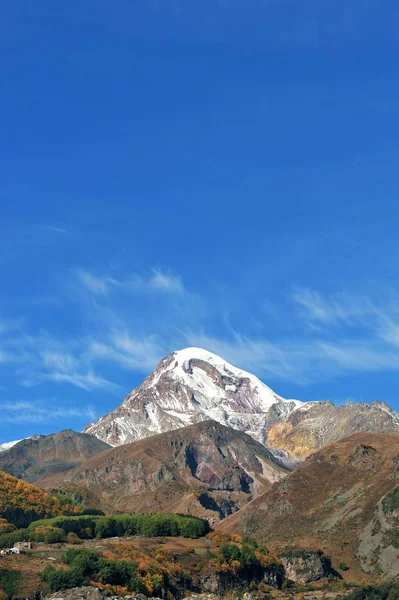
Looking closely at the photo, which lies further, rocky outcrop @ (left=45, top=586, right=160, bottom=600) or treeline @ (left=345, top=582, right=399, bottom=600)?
treeline @ (left=345, top=582, right=399, bottom=600)

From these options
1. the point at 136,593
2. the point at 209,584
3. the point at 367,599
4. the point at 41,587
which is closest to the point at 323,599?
the point at 209,584

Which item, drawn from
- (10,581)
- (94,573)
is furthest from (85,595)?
(10,581)

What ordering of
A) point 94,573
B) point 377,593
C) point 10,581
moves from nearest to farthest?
point 10,581 < point 377,593 < point 94,573

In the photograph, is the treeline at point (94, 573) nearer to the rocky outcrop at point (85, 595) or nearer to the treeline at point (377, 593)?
the rocky outcrop at point (85, 595)

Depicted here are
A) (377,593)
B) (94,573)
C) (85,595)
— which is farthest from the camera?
(94,573)

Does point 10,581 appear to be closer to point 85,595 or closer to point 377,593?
point 85,595

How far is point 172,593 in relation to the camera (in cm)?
18388

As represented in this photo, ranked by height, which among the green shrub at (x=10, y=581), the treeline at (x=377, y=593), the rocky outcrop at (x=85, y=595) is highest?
the green shrub at (x=10, y=581)

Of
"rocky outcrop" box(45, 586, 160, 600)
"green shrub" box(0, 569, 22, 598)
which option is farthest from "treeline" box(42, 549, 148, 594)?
"green shrub" box(0, 569, 22, 598)

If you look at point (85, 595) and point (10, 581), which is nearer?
point (85, 595)

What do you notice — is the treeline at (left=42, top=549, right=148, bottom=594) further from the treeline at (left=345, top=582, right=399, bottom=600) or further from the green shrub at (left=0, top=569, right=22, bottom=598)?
the treeline at (left=345, top=582, right=399, bottom=600)

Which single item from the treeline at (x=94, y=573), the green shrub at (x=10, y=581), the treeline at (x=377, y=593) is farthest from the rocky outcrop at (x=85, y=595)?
the treeline at (x=377, y=593)

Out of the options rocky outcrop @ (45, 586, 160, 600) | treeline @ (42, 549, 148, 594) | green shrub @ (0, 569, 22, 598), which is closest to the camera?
rocky outcrop @ (45, 586, 160, 600)

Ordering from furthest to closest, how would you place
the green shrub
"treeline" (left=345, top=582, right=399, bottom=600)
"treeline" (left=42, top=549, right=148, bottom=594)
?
1. "treeline" (left=345, top=582, right=399, bottom=600)
2. "treeline" (left=42, top=549, right=148, bottom=594)
3. the green shrub
